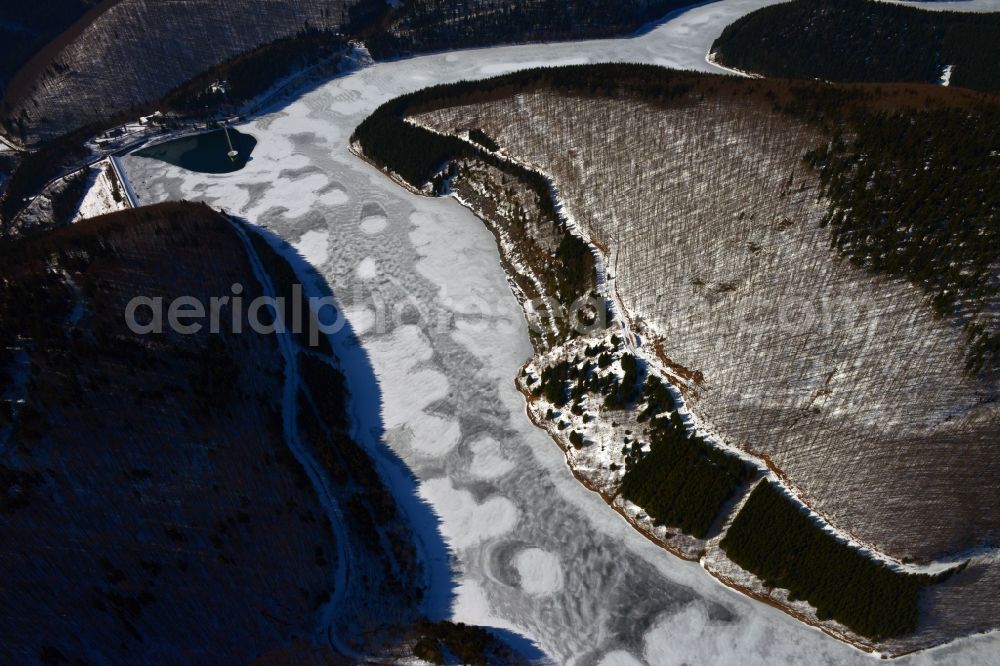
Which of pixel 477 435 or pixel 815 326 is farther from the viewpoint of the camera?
pixel 477 435

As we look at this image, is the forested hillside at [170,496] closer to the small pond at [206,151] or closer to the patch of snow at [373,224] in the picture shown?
the patch of snow at [373,224]

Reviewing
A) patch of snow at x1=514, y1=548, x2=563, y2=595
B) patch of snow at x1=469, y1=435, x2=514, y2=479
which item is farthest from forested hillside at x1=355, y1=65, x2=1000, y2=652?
patch of snow at x1=514, y1=548, x2=563, y2=595

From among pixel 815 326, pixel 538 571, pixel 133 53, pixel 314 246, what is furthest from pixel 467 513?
pixel 133 53

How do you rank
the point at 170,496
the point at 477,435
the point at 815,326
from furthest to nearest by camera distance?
the point at 477,435, the point at 815,326, the point at 170,496

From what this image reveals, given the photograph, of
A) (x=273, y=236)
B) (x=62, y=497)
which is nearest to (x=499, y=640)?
(x=62, y=497)

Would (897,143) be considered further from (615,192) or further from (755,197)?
(615,192)

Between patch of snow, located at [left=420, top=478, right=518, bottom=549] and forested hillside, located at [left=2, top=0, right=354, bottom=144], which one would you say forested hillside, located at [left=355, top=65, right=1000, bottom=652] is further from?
forested hillside, located at [left=2, top=0, right=354, bottom=144]

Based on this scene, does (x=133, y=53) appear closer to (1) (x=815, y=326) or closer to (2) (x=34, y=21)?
(2) (x=34, y=21)
